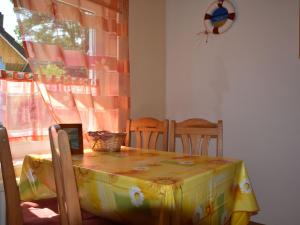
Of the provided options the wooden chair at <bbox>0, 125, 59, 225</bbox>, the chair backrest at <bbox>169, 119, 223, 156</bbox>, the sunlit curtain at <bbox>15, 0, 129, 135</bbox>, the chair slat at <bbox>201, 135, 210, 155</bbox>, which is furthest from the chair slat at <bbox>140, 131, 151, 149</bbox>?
the wooden chair at <bbox>0, 125, 59, 225</bbox>

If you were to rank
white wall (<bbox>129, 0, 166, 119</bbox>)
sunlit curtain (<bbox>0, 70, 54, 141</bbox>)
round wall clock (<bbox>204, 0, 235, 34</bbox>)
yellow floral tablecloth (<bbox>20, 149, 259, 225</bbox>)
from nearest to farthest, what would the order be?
yellow floral tablecloth (<bbox>20, 149, 259, 225</bbox>) < sunlit curtain (<bbox>0, 70, 54, 141</bbox>) < round wall clock (<bbox>204, 0, 235, 34</bbox>) < white wall (<bbox>129, 0, 166, 119</bbox>)

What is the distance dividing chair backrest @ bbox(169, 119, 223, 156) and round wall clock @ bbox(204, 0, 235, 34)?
41.0 inches

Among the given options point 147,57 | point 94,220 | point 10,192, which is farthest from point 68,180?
point 147,57

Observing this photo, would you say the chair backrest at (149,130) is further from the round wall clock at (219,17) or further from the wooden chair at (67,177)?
the wooden chair at (67,177)

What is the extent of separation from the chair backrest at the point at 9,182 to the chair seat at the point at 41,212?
0.20 m

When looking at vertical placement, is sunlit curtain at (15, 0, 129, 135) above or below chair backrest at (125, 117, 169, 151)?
above

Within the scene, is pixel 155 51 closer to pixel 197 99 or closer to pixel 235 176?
pixel 197 99

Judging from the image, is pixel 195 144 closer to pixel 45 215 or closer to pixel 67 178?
pixel 45 215

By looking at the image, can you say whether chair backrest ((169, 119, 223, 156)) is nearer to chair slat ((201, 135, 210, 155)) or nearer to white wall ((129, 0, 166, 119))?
chair slat ((201, 135, 210, 155))

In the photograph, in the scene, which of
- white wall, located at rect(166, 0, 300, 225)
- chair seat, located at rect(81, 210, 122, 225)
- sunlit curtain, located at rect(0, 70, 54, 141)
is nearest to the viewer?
chair seat, located at rect(81, 210, 122, 225)

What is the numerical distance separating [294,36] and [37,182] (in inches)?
79.4

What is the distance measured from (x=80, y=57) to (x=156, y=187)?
138cm

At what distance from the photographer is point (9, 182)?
3.64ft

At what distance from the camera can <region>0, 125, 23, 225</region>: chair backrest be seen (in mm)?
1070
